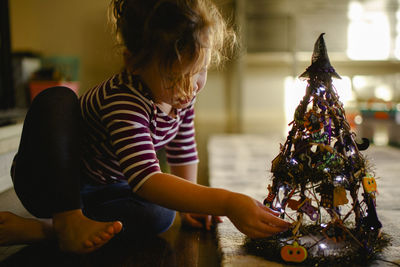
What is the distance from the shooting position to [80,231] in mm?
611

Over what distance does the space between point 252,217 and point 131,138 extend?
0.21m

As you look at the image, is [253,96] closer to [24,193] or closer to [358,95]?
[358,95]

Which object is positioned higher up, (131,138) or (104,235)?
(131,138)

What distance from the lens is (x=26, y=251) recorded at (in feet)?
2.24

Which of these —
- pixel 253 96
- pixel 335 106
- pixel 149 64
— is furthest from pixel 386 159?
pixel 253 96

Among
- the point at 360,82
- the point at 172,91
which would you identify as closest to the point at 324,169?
the point at 172,91

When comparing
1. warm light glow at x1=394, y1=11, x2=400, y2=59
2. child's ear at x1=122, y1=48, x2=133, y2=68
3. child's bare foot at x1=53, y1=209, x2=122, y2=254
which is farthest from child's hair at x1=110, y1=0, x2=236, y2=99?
warm light glow at x1=394, y1=11, x2=400, y2=59

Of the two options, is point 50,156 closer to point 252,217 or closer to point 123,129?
point 123,129

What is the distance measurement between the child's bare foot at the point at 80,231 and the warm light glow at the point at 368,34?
107 inches

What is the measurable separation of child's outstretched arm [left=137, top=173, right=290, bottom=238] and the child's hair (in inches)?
5.9

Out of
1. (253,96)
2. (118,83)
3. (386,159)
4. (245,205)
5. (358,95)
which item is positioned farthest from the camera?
(253,96)

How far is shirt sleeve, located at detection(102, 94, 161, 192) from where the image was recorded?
0.58 metres

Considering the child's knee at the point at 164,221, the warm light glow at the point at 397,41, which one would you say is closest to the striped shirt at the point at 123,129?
the child's knee at the point at 164,221

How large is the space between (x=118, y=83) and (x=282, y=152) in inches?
11.2
